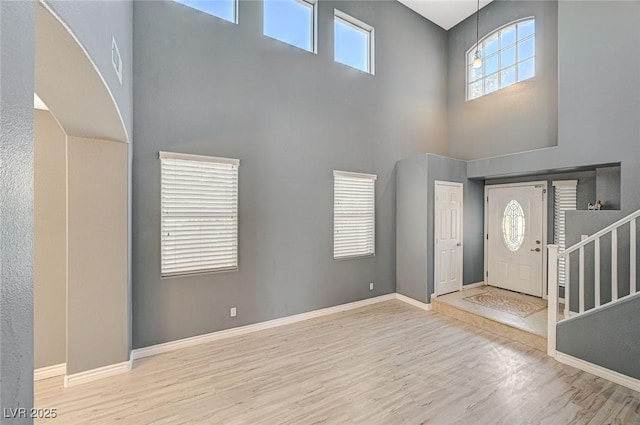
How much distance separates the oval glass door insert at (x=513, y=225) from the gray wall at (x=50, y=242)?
707 cm

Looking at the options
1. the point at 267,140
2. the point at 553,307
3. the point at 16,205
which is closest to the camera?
the point at 16,205

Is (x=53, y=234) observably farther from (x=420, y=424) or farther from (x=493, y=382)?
(x=493, y=382)

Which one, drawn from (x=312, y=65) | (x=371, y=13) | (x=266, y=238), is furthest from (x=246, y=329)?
(x=371, y=13)

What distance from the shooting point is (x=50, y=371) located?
289cm

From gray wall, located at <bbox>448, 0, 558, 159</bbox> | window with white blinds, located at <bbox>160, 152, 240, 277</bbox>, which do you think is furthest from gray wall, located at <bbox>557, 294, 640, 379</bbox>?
window with white blinds, located at <bbox>160, 152, 240, 277</bbox>

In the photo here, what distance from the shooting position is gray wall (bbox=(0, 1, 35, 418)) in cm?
68

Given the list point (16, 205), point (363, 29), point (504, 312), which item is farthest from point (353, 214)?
point (16, 205)

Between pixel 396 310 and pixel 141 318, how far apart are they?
12.6 feet

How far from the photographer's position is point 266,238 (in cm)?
409

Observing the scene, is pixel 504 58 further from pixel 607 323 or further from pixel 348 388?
pixel 348 388

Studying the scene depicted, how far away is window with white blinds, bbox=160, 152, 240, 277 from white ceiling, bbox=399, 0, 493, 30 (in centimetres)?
520

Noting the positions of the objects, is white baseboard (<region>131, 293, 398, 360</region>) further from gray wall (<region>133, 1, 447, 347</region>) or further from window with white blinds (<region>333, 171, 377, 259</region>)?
window with white blinds (<region>333, 171, 377, 259</region>)

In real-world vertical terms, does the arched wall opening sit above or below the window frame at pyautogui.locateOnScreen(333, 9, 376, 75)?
below

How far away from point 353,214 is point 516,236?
336cm
